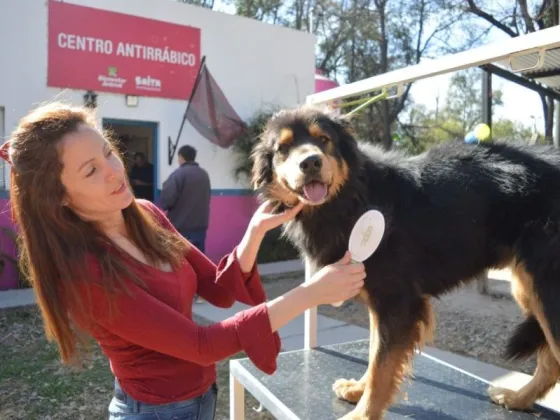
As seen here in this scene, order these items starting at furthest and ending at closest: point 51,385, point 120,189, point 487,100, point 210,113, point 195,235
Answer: point 210,113 → point 487,100 → point 195,235 → point 51,385 → point 120,189

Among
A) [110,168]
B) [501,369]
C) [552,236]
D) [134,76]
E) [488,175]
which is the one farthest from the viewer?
[134,76]

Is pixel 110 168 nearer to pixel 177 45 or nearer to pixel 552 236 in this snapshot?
pixel 552 236

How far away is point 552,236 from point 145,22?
8.55 m

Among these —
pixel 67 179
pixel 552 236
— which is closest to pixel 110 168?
pixel 67 179

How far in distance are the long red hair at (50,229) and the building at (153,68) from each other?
615cm

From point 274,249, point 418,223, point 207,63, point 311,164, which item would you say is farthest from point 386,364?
point 207,63

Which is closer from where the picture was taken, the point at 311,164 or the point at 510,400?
the point at 311,164

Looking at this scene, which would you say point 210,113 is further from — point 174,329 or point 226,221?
point 174,329

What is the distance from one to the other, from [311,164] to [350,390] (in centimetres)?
131

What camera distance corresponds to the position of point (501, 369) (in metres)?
5.09

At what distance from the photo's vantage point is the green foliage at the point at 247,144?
1021 centimetres

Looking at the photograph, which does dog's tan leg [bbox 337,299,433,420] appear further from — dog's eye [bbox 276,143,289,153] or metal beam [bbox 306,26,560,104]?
metal beam [bbox 306,26,560,104]

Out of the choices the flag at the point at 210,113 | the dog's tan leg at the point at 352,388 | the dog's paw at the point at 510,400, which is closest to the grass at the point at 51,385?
the dog's tan leg at the point at 352,388

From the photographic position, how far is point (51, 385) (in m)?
4.72
